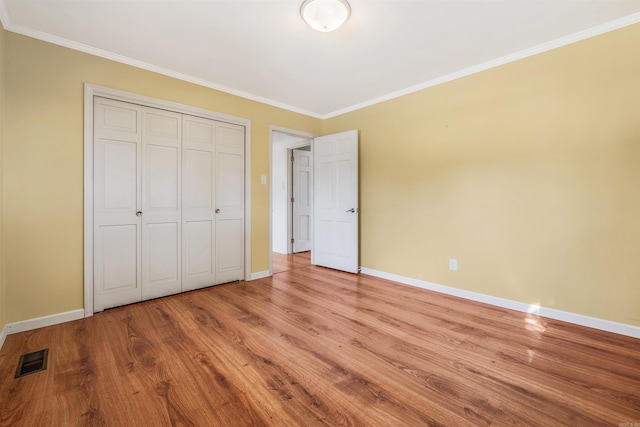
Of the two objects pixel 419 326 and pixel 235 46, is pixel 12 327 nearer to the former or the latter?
pixel 235 46

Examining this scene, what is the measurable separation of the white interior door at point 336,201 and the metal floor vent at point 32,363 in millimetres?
3298

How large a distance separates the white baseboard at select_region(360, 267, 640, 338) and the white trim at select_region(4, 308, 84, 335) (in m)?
3.55

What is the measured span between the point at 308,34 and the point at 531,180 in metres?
2.52

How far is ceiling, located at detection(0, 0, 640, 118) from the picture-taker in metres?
2.09

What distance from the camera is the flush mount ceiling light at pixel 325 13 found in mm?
1992

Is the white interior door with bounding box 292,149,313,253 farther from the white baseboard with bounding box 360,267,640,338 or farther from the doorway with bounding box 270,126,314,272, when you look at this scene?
the white baseboard with bounding box 360,267,640,338

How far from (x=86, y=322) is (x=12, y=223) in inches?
40.7

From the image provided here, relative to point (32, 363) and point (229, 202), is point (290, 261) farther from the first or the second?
point (32, 363)

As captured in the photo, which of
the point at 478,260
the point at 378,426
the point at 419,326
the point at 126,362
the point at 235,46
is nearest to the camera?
the point at 378,426

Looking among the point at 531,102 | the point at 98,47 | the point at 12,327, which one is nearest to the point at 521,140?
the point at 531,102

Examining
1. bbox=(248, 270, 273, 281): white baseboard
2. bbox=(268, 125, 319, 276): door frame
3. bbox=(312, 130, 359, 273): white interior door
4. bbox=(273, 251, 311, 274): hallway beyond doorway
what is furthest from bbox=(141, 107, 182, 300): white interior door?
bbox=(312, 130, 359, 273): white interior door

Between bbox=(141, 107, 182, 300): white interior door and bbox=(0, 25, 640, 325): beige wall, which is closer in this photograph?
bbox=(0, 25, 640, 325): beige wall

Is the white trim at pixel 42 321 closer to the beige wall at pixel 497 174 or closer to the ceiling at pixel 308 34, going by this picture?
the beige wall at pixel 497 174

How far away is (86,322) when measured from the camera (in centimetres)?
252
